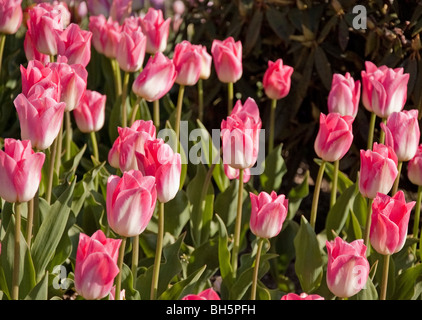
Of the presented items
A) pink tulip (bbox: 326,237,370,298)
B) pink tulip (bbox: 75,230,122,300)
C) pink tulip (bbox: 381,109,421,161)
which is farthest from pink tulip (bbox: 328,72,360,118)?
pink tulip (bbox: 75,230,122,300)

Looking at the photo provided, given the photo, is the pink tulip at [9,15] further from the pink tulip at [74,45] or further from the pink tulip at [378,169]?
the pink tulip at [378,169]

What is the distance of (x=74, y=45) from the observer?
1.93m

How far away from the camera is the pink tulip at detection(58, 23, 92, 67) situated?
193 cm

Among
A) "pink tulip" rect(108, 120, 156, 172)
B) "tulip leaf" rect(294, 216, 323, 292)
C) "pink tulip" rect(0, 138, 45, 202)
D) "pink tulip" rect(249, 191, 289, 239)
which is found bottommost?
"tulip leaf" rect(294, 216, 323, 292)

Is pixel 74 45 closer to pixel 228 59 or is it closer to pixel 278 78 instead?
pixel 228 59

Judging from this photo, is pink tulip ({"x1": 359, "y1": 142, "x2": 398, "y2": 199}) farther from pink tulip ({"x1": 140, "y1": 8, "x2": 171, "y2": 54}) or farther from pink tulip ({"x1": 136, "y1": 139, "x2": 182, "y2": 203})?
pink tulip ({"x1": 140, "y1": 8, "x2": 171, "y2": 54})

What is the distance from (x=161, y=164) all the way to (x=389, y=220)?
0.44 meters

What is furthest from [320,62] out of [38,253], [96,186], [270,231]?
[38,253]

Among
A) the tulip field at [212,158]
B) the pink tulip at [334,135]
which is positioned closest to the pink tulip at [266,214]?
the tulip field at [212,158]

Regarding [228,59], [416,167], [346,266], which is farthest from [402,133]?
[228,59]

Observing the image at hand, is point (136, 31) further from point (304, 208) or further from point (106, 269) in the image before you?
point (304, 208)

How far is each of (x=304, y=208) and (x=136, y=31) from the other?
1134mm

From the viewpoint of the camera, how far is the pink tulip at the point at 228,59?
2.18m

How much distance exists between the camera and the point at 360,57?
8.48 feet
